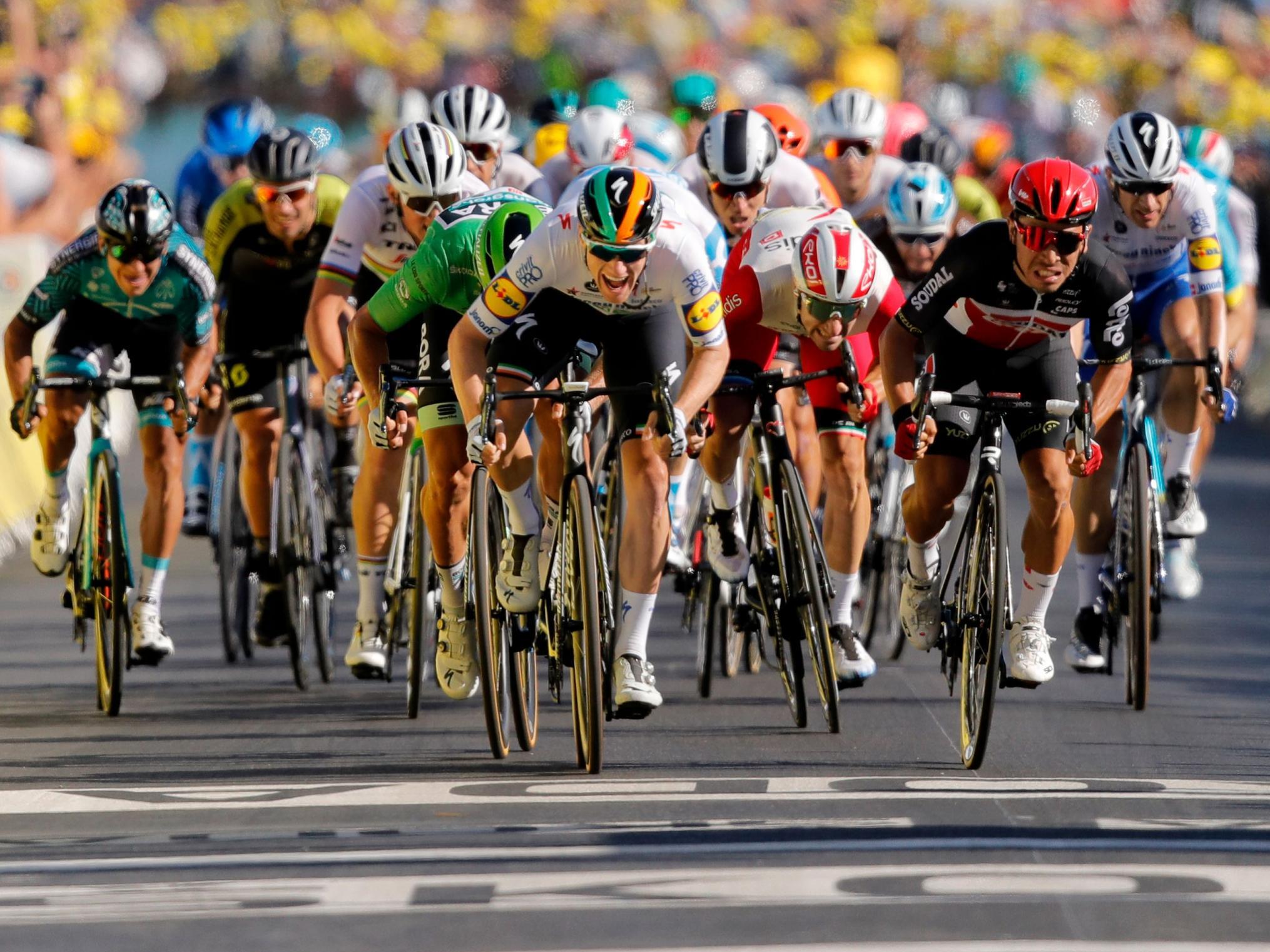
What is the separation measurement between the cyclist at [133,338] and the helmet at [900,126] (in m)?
7.95

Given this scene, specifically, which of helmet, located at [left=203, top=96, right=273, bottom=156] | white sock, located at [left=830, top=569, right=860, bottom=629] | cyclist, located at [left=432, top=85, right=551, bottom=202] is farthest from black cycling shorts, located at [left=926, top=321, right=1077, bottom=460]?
helmet, located at [left=203, top=96, right=273, bottom=156]

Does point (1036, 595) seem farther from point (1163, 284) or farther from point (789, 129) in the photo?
point (789, 129)

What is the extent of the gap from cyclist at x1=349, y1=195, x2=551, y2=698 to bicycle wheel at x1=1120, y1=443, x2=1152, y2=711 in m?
2.52

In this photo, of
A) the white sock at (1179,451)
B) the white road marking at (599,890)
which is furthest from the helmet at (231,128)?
the white road marking at (599,890)

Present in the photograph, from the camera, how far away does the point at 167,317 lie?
1018cm

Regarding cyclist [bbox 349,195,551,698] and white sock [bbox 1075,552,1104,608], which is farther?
white sock [bbox 1075,552,1104,608]

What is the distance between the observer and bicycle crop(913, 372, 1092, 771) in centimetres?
800

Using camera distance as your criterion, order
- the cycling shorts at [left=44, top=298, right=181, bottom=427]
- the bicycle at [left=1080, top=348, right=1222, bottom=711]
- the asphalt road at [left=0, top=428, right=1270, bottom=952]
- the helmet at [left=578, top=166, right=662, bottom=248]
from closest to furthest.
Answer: the asphalt road at [left=0, top=428, right=1270, bottom=952] → the helmet at [left=578, top=166, right=662, bottom=248] → the bicycle at [left=1080, top=348, right=1222, bottom=711] → the cycling shorts at [left=44, top=298, right=181, bottom=427]

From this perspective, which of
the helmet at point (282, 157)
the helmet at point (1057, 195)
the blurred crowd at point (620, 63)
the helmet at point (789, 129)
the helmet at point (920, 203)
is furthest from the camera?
the blurred crowd at point (620, 63)

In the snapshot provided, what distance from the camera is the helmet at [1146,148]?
9820 millimetres

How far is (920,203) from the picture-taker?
11.1 metres

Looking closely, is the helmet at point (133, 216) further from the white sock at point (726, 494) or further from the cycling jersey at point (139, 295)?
the white sock at point (726, 494)

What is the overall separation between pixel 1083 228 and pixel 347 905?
136 inches

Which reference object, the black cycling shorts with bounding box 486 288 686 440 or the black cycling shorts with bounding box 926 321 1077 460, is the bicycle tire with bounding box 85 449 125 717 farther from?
the black cycling shorts with bounding box 926 321 1077 460
